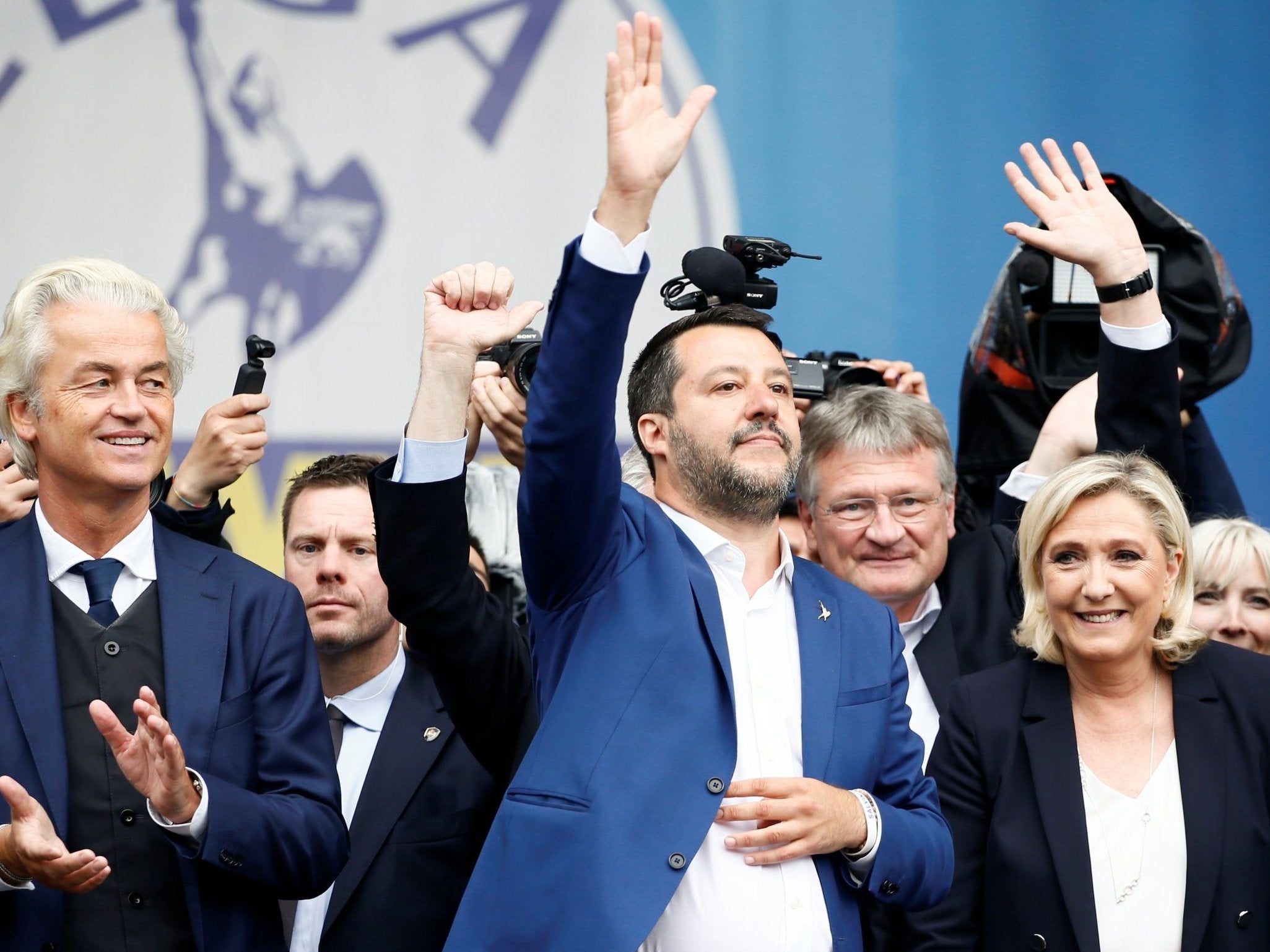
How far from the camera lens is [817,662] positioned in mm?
2186

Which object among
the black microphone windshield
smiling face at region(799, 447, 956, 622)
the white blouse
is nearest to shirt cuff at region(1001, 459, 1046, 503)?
smiling face at region(799, 447, 956, 622)

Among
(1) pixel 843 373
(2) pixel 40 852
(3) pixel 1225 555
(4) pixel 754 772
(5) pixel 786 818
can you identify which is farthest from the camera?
(1) pixel 843 373

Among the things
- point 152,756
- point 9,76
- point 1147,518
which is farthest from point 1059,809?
point 9,76

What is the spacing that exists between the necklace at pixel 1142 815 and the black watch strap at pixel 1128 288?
2.26 ft

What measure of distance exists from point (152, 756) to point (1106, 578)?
153 centimetres

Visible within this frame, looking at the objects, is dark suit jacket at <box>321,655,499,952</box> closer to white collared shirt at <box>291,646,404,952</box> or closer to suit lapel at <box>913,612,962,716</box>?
white collared shirt at <box>291,646,404,952</box>

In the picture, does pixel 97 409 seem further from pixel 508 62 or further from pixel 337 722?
pixel 508 62

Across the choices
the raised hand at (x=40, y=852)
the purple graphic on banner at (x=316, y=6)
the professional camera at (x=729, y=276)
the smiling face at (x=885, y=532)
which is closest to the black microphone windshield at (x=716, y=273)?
the professional camera at (x=729, y=276)

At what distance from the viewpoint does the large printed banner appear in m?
4.28

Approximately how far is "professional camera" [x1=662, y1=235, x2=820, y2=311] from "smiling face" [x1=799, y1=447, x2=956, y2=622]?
53 cm

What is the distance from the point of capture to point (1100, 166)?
435cm

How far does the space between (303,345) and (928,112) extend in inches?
71.4

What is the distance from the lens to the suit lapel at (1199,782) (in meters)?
2.44

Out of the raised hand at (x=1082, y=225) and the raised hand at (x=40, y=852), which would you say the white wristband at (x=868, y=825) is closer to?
the raised hand at (x=40, y=852)
